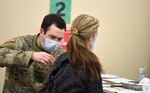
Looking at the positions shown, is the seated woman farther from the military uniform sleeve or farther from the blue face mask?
the blue face mask

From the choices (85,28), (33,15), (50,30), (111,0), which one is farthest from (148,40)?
(85,28)

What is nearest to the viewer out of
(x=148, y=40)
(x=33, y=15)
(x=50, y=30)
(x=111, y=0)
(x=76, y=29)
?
(x=76, y=29)

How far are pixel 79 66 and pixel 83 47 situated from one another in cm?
12

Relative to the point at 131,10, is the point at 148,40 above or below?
below

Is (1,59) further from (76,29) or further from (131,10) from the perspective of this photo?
(131,10)

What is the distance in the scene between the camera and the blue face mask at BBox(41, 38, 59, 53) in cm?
201

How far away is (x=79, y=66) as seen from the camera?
1448 millimetres

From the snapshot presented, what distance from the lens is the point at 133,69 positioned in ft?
11.9

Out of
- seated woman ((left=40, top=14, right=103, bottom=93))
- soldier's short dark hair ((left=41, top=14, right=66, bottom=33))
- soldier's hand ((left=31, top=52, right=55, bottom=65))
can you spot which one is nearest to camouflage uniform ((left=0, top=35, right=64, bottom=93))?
soldier's short dark hair ((left=41, top=14, right=66, bottom=33))

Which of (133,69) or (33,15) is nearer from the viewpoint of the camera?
(33,15)

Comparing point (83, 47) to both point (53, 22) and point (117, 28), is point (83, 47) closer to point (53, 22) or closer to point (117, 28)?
point (53, 22)

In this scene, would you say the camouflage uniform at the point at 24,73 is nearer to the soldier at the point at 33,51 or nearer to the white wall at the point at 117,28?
the soldier at the point at 33,51

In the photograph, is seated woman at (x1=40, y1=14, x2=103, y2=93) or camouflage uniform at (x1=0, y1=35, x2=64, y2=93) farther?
camouflage uniform at (x1=0, y1=35, x2=64, y2=93)

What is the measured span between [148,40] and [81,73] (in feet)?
7.81
